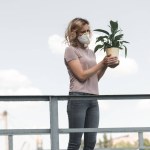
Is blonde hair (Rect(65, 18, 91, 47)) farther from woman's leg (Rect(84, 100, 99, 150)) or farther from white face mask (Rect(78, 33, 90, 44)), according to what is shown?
woman's leg (Rect(84, 100, 99, 150))

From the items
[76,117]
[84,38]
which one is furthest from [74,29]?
[76,117]

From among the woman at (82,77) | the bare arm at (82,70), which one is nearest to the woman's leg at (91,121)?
the woman at (82,77)

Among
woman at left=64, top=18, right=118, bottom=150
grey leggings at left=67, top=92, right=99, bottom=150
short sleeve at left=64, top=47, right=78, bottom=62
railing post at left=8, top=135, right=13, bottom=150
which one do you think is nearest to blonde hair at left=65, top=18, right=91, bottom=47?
woman at left=64, top=18, right=118, bottom=150

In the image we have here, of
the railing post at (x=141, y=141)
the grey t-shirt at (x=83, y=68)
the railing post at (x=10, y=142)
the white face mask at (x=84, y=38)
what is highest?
the white face mask at (x=84, y=38)

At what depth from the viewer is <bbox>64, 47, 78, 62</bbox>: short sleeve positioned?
16.0 feet

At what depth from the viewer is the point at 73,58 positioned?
4859 millimetres

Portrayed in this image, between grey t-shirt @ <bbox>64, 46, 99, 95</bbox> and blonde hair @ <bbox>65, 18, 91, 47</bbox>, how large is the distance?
0.10 metres

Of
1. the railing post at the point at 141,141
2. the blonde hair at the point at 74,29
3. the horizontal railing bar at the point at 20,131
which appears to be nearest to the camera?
the horizontal railing bar at the point at 20,131

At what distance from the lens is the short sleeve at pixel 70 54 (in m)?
4.87

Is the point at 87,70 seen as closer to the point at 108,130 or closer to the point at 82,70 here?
the point at 82,70

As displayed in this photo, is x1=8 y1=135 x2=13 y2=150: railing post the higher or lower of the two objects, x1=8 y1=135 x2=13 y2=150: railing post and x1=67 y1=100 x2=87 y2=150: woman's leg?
the lower

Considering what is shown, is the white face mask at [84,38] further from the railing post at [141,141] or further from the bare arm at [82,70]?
the railing post at [141,141]

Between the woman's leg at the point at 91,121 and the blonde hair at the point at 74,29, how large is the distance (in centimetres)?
63

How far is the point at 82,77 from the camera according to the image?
482 cm
